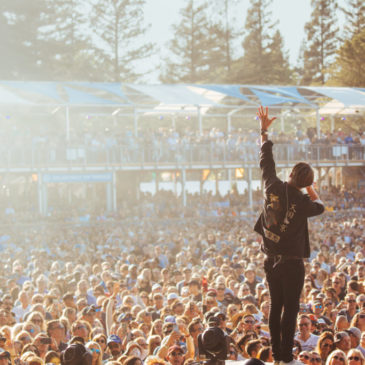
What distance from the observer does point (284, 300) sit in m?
4.94

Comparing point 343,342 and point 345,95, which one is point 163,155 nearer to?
point 345,95

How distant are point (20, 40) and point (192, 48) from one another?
1563 cm

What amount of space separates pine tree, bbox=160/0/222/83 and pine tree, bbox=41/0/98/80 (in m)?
8.65

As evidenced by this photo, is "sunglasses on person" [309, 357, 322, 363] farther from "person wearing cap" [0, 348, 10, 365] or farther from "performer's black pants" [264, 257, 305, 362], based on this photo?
"person wearing cap" [0, 348, 10, 365]

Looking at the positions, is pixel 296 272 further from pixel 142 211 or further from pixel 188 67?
pixel 188 67

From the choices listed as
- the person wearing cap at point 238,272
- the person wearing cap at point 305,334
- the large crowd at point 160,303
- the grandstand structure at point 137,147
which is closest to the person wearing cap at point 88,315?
the large crowd at point 160,303

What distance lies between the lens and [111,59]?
4928 centimetres

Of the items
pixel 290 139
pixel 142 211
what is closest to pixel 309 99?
pixel 290 139

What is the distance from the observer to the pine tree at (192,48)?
178 feet

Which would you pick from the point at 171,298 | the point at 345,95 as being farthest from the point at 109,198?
the point at 171,298

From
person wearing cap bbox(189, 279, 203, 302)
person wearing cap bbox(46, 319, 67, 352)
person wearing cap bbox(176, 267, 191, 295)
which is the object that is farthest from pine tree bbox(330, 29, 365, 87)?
person wearing cap bbox(46, 319, 67, 352)

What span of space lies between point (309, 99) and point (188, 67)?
65.8 feet

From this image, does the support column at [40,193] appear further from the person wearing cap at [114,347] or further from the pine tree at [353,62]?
the pine tree at [353,62]

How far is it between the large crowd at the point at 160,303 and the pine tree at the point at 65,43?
2530cm
